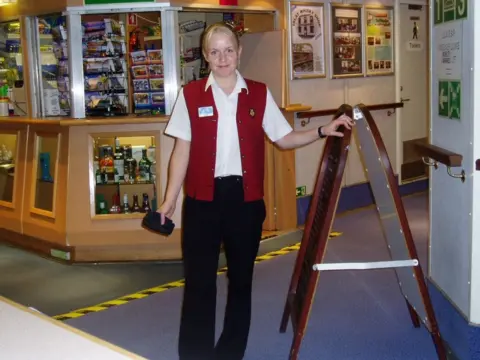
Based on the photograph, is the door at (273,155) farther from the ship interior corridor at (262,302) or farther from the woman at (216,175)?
the woman at (216,175)

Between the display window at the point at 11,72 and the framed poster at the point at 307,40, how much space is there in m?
2.59

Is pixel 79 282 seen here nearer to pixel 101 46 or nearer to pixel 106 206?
pixel 106 206

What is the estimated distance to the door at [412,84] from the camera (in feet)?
28.0

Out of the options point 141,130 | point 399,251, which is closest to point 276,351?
point 399,251

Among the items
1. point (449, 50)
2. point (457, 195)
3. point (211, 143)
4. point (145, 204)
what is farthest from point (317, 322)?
point (145, 204)

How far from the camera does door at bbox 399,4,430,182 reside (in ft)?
28.0

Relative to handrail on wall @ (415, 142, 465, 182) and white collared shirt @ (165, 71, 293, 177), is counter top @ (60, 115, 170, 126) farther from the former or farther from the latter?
handrail on wall @ (415, 142, 465, 182)

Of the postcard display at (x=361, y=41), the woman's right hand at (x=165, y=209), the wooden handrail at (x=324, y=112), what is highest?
the postcard display at (x=361, y=41)

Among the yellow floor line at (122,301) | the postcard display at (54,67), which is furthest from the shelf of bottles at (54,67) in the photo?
the yellow floor line at (122,301)

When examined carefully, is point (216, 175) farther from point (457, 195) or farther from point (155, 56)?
point (155, 56)

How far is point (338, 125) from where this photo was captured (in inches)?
136

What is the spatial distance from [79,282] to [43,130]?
1.56 metres

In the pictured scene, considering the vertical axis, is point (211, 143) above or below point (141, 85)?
below

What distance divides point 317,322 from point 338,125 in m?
1.47
